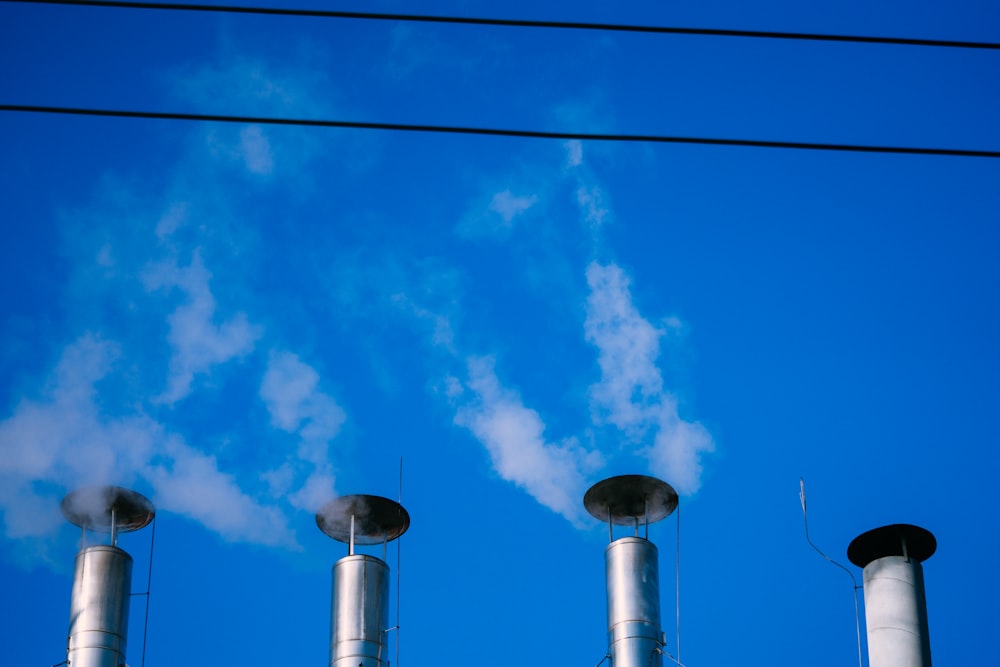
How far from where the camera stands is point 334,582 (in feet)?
82.8

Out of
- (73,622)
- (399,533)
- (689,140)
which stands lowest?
(689,140)

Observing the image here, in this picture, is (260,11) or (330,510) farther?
(330,510)

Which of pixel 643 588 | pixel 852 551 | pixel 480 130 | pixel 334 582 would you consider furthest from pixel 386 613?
pixel 480 130

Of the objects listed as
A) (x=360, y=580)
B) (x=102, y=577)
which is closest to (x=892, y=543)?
(x=360, y=580)

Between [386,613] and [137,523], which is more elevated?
[137,523]

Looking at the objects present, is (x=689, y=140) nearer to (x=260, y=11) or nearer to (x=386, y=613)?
(x=260, y=11)

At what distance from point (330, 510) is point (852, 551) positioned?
7335mm

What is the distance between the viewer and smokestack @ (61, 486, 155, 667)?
24750mm

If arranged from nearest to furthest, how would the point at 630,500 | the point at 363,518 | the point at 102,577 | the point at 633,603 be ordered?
the point at 633,603
the point at 102,577
the point at 630,500
the point at 363,518

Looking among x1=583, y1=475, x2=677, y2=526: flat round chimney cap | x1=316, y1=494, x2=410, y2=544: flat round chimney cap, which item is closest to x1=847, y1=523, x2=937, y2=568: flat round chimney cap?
x1=583, y1=475, x2=677, y2=526: flat round chimney cap

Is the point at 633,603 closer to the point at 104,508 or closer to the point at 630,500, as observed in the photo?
the point at 630,500

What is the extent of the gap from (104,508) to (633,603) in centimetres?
772

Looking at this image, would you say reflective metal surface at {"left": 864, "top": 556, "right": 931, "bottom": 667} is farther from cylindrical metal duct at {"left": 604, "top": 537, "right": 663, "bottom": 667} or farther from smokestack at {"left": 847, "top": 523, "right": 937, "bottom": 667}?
cylindrical metal duct at {"left": 604, "top": 537, "right": 663, "bottom": 667}

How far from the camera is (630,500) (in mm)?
25844
